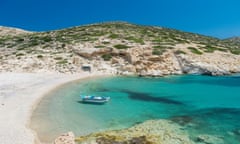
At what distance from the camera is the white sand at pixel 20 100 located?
58.2ft

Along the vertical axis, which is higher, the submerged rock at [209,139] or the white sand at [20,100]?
the white sand at [20,100]

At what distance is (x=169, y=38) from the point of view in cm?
7312

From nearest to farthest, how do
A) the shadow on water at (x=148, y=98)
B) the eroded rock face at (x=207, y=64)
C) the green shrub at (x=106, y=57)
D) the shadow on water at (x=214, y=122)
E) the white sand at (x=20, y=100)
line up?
the white sand at (x=20, y=100) → the shadow on water at (x=214, y=122) → the shadow on water at (x=148, y=98) → the eroded rock face at (x=207, y=64) → the green shrub at (x=106, y=57)

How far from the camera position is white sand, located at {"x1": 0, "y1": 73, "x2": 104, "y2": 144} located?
698 inches

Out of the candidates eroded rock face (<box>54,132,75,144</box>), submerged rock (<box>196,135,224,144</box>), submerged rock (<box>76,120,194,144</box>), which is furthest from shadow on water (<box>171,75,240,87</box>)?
eroded rock face (<box>54,132,75,144</box>)

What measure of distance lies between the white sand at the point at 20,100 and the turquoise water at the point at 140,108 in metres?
0.91

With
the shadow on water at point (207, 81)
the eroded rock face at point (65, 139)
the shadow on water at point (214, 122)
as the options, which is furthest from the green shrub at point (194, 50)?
the eroded rock face at point (65, 139)

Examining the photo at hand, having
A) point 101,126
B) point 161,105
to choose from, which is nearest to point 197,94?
point 161,105

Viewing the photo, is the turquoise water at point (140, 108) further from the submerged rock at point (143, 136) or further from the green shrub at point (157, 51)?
the green shrub at point (157, 51)

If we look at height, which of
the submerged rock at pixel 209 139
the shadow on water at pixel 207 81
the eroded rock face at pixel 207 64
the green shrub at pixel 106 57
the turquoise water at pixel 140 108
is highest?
the green shrub at pixel 106 57

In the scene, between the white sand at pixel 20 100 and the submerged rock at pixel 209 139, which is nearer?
the submerged rock at pixel 209 139

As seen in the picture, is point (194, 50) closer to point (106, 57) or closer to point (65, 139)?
point (106, 57)

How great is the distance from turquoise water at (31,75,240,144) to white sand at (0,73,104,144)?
91 cm

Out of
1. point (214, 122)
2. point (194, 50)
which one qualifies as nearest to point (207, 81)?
point (194, 50)
